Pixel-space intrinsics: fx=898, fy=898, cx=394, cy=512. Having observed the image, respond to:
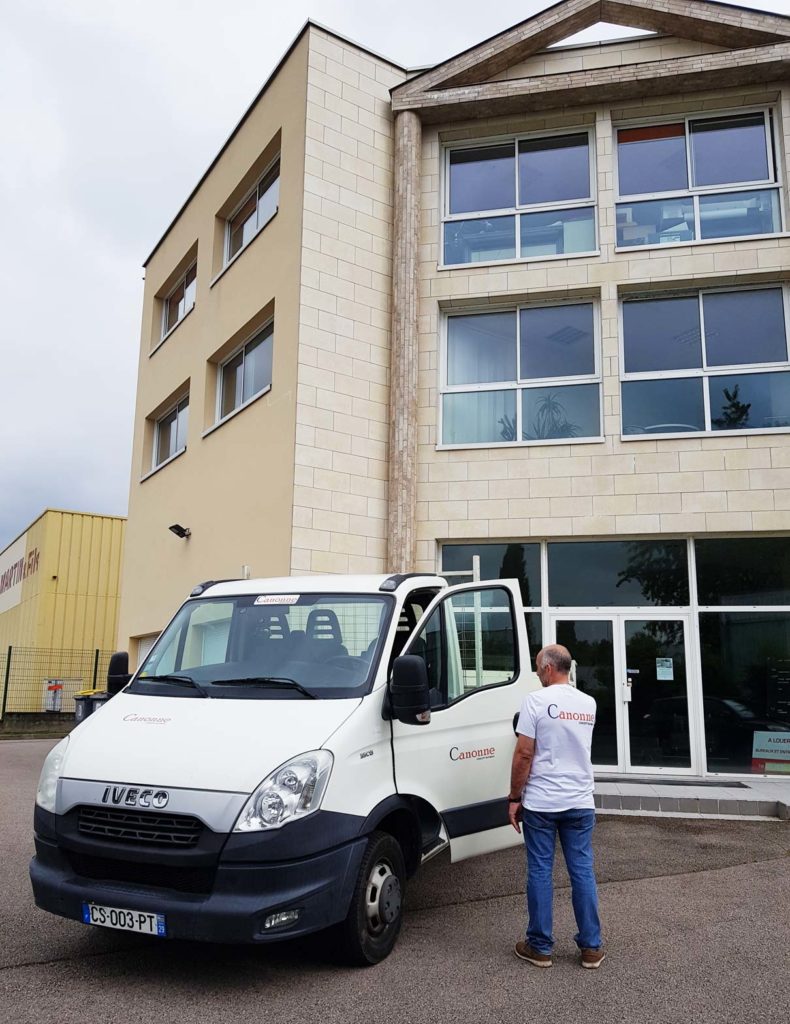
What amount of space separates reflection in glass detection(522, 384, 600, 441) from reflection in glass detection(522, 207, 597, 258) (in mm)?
2136

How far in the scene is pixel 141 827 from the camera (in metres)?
4.29

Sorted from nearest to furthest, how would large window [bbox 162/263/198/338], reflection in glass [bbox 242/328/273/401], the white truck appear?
the white truck → reflection in glass [bbox 242/328/273/401] → large window [bbox 162/263/198/338]

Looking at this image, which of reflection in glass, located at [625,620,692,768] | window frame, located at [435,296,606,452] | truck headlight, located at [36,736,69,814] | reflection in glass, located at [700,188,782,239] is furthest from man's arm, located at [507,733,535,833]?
reflection in glass, located at [700,188,782,239]

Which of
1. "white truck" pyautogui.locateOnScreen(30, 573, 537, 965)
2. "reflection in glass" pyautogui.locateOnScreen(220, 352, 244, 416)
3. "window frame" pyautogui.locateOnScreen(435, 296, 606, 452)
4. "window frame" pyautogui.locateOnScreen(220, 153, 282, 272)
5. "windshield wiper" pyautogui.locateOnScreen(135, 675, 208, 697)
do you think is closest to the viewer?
"white truck" pyautogui.locateOnScreen(30, 573, 537, 965)

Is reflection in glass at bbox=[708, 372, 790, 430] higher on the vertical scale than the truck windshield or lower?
higher

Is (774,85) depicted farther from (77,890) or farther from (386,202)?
(77,890)

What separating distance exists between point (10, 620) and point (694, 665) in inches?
1069

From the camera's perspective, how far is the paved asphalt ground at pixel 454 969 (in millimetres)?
4098

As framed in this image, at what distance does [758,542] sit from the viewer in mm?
11953

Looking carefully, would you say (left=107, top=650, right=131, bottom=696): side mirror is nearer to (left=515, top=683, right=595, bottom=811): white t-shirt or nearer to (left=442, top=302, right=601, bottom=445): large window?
(left=515, top=683, right=595, bottom=811): white t-shirt

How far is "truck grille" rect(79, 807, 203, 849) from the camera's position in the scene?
421cm

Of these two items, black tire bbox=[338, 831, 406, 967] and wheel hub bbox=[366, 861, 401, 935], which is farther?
wheel hub bbox=[366, 861, 401, 935]

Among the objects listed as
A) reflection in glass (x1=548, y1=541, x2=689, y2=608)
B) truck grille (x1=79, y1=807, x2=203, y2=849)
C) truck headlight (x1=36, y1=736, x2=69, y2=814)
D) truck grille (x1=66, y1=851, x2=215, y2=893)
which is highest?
reflection in glass (x1=548, y1=541, x2=689, y2=608)

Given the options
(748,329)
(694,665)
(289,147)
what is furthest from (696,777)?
(289,147)
